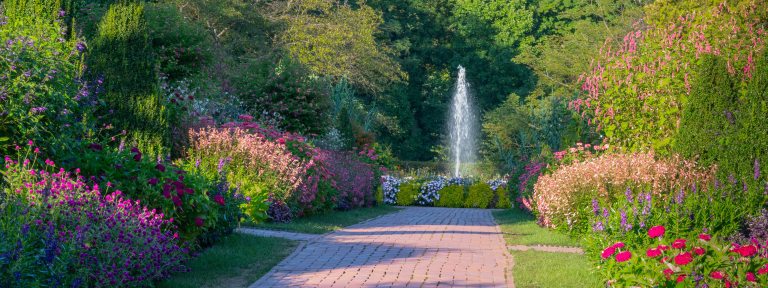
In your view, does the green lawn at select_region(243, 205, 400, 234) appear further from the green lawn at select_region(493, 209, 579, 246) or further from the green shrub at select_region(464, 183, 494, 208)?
the green shrub at select_region(464, 183, 494, 208)

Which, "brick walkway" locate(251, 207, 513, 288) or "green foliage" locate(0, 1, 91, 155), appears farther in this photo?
"green foliage" locate(0, 1, 91, 155)

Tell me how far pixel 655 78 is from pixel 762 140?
303 cm

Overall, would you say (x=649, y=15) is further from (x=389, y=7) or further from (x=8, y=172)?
(x=389, y=7)

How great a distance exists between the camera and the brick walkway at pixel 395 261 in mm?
8438

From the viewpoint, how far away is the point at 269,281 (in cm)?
842

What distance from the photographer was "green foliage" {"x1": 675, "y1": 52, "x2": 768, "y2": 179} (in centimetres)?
1056

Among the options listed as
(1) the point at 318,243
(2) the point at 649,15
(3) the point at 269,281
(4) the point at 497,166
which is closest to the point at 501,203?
(4) the point at 497,166

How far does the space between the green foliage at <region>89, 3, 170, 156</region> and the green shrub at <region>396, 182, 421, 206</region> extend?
19458 millimetres

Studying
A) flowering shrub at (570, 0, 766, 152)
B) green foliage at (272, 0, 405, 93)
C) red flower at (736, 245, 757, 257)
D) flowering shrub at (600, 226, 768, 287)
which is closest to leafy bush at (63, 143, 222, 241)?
flowering shrub at (600, 226, 768, 287)

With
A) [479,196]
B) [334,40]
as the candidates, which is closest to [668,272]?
[479,196]

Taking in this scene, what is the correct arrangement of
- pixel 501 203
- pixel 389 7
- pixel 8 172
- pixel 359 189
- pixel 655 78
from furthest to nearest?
pixel 389 7, pixel 501 203, pixel 359 189, pixel 655 78, pixel 8 172

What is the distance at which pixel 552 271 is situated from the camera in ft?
30.3

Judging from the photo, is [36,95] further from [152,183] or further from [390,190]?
[390,190]

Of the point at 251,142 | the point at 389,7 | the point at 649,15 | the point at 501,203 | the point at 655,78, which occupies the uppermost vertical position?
the point at 389,7
